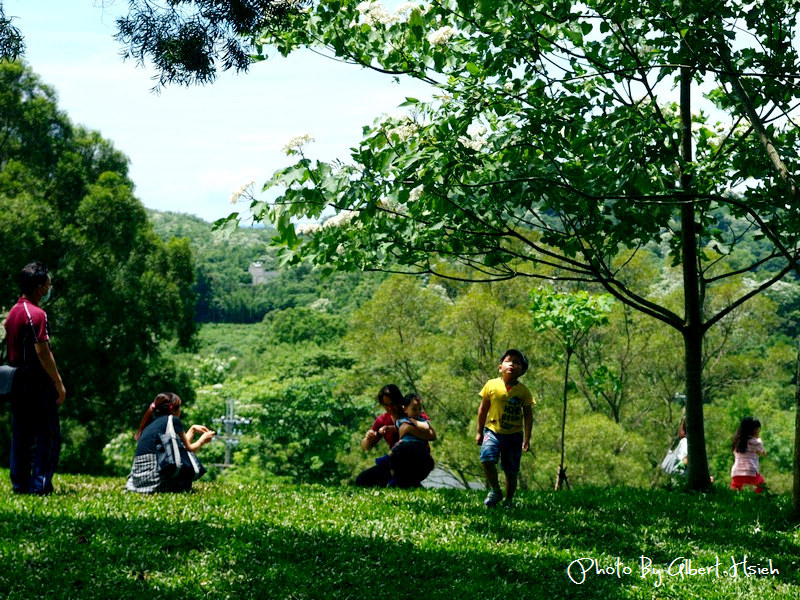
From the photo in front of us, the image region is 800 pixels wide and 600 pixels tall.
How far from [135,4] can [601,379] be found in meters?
11.6

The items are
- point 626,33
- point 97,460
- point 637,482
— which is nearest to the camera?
point 626,33

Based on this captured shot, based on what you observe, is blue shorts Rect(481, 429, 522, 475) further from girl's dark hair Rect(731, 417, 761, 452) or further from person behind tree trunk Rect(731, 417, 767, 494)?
person behind tree trunk Rect(731, 417, 767, 494)

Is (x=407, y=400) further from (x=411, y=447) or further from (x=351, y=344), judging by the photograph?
(x=351, y=344)

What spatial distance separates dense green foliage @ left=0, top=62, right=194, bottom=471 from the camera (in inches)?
1081

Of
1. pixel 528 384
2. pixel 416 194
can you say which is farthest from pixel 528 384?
pixel 416 194

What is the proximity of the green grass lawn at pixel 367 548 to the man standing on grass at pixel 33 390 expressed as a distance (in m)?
0.45

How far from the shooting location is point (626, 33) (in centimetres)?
995

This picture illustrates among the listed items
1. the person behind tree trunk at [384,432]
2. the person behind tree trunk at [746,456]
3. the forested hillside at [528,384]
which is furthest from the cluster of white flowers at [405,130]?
the forested hillside at [528,384]

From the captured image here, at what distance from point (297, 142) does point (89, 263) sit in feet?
67.8

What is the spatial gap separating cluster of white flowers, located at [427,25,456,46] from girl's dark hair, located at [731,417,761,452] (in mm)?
7390

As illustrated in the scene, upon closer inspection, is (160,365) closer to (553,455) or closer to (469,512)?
(553,455)

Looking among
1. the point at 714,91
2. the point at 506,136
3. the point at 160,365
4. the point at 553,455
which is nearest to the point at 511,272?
the point at 506,136

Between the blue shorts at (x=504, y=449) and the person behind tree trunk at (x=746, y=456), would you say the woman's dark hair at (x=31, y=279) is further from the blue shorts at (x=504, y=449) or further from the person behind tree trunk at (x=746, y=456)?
the person behind tree trunk at (x=746, y=456)

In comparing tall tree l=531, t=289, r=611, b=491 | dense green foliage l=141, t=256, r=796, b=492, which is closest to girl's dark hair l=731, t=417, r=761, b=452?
tall tree l=531, t=289, r=611, b=491
